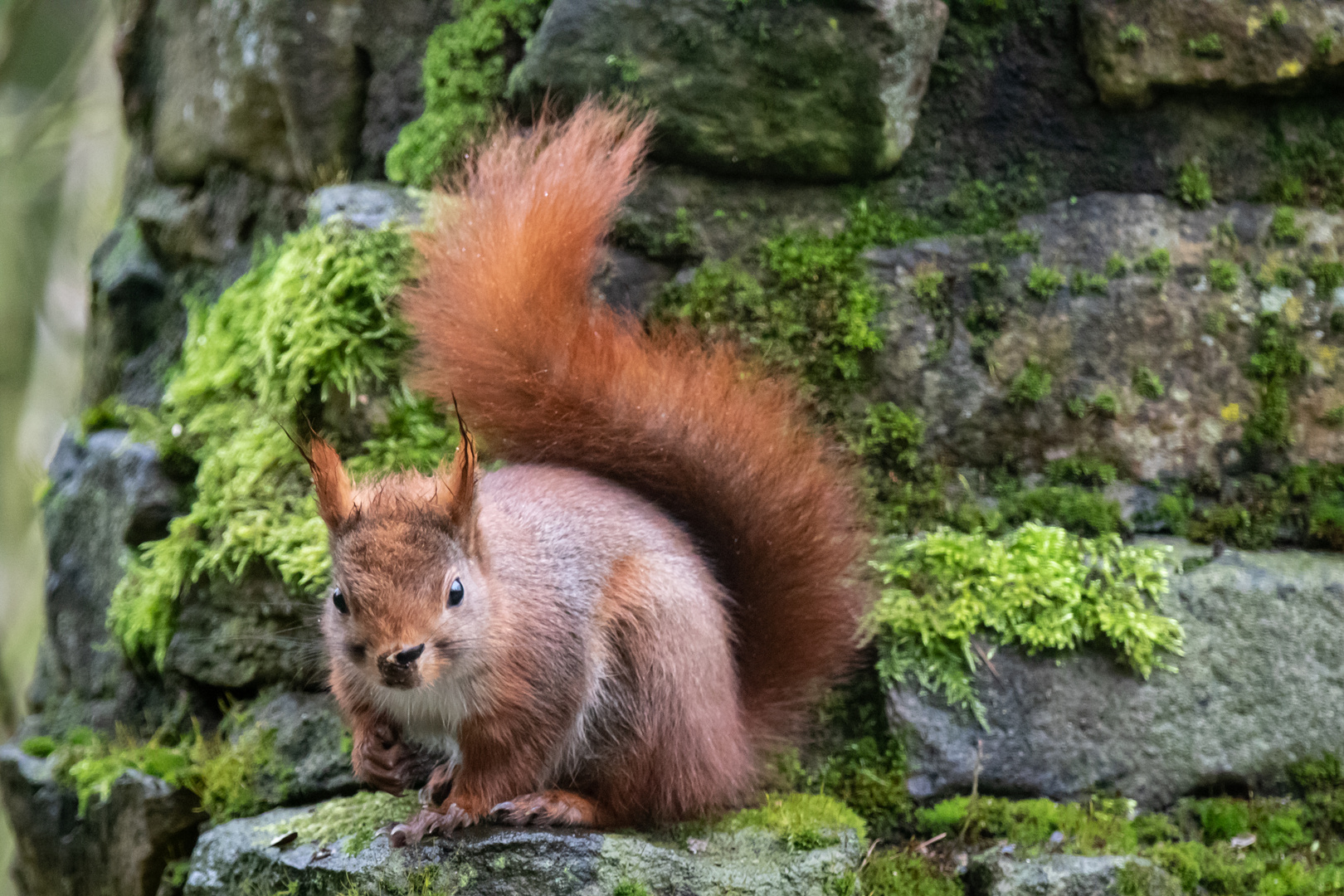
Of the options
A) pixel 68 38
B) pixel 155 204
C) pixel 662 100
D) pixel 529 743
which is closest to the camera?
pixel 529 743

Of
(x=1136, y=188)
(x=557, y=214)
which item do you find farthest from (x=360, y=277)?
(x=1136, y=188)

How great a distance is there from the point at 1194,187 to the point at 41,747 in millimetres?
3621

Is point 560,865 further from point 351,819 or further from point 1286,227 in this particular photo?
point 1286,227

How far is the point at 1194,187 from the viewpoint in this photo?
2.57m

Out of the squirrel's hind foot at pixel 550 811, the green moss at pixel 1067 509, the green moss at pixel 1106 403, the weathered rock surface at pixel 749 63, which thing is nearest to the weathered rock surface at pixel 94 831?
the squirrel's hind foot at pixel 550 811

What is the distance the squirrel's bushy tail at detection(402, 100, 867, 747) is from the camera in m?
1.98

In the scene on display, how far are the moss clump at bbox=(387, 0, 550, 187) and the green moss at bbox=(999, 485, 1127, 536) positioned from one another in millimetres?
1746

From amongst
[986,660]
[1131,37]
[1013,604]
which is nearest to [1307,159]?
[1131,37]

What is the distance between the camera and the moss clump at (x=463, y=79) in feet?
8.79

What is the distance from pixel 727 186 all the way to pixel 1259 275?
141 centimetres

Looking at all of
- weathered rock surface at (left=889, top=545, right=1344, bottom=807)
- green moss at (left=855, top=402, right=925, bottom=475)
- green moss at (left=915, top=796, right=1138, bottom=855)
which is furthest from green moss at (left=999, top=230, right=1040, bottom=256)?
green moss at (left=915, top=796, right=1138, bottom=855)

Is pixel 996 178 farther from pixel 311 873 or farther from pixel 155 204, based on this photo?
pixel 155 204

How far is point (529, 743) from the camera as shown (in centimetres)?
180

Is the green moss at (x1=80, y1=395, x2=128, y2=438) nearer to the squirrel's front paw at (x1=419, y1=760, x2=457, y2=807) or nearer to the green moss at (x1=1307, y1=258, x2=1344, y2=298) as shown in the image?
the squirrel's front paw at (x1=419, y1=760, x2=457, y2=807)
